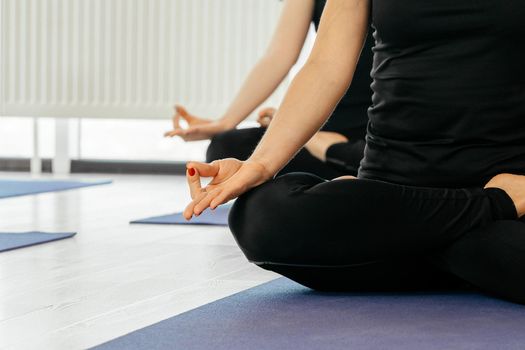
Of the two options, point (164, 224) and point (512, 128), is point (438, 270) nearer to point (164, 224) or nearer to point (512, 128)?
point (512, 128)

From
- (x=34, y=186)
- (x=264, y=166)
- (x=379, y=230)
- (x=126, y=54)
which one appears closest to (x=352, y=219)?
(x=379, y=230)

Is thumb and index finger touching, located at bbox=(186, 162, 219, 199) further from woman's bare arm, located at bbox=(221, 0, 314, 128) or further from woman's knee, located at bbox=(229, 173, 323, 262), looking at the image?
woman's bare arm, located at bbox=(221, 0, 314, 128)

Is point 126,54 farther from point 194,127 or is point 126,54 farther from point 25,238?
point 25,238

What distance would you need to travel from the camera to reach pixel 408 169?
4.92 feet

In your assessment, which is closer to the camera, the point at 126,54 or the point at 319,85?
the point at 319,85

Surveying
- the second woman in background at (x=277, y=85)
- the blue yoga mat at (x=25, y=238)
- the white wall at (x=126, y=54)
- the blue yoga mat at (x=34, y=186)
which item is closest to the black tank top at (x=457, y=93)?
the blue yoga mat at (x=25, y=238)

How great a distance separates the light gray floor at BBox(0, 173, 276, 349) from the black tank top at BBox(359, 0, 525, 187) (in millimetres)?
336

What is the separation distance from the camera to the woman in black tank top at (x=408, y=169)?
139 centimetres

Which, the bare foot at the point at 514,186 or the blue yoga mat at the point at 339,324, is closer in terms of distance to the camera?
the blue yoga mat at the point at 339,324

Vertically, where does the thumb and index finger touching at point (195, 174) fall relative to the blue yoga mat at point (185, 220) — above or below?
above

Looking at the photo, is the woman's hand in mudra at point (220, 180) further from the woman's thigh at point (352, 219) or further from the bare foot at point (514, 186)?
the bare foot at point (514, 186)

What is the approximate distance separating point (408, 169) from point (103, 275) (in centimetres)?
54

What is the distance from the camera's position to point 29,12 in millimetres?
4852

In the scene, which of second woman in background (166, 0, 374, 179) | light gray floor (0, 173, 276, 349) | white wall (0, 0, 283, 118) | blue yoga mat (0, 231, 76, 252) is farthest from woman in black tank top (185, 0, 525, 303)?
white wall (0, 0, 283, 118)
